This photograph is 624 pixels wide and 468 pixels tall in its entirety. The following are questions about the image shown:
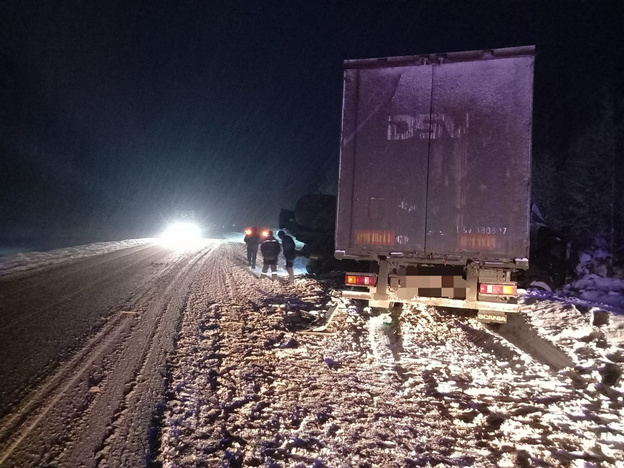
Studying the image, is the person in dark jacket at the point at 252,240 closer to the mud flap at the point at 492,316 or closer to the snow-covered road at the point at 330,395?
the snow-covered road at the point at 330,395

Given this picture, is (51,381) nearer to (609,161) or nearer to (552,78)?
(609,161)

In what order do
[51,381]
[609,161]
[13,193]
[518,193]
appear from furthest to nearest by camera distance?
[13,193] < [609,161] < [518,193] < [51,381]

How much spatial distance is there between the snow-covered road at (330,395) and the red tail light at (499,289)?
82 cm

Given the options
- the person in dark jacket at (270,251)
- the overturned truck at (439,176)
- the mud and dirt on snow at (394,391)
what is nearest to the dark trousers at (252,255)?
the person in dark jacket at (270,251)

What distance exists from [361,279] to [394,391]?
259cm

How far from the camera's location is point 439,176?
573cm

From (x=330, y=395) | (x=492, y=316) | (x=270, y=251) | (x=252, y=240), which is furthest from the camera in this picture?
(x=252, y=240)

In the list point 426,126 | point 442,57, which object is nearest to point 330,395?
point 426,126

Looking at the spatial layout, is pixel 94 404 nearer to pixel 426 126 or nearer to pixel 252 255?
pixel 426 126

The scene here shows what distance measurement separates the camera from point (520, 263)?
5426 mm

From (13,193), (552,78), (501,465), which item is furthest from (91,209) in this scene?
(501,465)

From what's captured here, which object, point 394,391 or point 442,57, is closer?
point 394,391

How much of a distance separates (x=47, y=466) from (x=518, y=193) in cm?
616

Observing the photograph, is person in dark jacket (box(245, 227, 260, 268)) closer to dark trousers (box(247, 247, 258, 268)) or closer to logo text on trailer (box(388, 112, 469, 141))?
dark trousers (box(247, 247, 258, 268))
